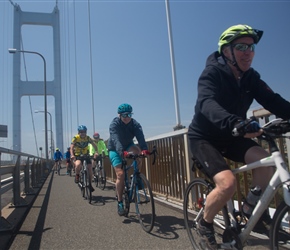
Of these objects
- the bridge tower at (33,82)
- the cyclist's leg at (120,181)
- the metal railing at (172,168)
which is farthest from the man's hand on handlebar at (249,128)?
the bridge tower at (33,82)

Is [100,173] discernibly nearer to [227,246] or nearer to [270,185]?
[227,246]

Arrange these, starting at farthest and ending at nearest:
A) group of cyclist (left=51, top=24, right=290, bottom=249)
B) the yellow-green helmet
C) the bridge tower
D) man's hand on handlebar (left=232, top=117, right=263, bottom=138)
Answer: the bridge tower → the yellow-green helmet → group of cyclist (left=51, top=24, right=290, bottom=249) → man's hand on handlebar (left=232, top=117, right=263, bottom=138)

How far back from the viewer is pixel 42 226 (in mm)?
4395

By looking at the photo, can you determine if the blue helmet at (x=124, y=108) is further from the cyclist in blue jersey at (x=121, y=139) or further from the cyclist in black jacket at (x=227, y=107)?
the cyclist in black jacket at (x=227, y=107)

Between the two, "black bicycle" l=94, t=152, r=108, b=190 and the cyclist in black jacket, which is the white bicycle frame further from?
"black bicycle" l=94, t=152, r=108, b=190

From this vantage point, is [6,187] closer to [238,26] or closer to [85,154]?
[85,154]

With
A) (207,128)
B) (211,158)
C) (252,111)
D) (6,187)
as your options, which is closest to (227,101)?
(207,128)

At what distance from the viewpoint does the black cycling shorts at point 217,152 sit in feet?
8.16

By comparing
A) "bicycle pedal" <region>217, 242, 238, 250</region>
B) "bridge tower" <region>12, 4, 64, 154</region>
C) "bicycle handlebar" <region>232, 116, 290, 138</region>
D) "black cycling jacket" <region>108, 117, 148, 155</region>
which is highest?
"bridge tower" <region>12, 4, 64, 154</region>

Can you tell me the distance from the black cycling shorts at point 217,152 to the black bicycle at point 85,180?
166 inches

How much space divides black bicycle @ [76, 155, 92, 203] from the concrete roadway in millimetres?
700

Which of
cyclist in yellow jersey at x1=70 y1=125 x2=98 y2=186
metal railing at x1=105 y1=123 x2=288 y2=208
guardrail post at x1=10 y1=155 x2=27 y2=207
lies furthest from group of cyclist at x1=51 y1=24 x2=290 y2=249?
cyclist in yellow jersey at x1=70 y1=125 x2=98 y2=186

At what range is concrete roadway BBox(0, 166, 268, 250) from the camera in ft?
11.5

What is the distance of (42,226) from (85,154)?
337 cm
